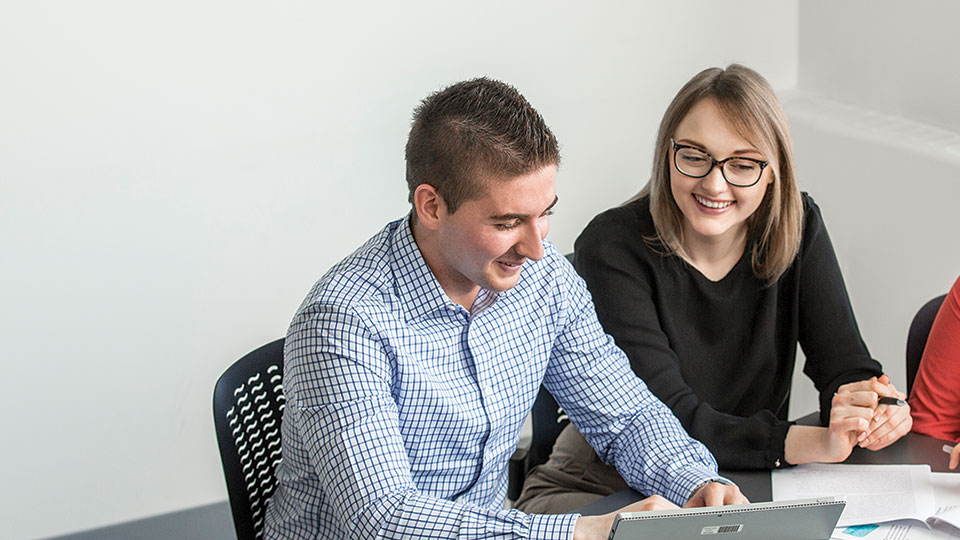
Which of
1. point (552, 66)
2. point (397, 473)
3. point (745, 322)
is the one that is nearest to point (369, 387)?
point (397, 473)

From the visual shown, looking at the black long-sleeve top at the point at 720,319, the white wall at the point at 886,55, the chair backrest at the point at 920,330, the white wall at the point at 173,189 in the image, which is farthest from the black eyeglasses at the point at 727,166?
the white wall at the point at 886,55

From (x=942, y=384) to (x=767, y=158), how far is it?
1.60ft

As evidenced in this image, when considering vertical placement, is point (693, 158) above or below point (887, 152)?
above

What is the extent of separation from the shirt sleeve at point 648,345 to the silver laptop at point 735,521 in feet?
1.09

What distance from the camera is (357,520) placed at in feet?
4.66

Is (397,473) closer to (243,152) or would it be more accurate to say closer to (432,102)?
(432,102)

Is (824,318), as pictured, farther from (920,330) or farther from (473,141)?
(473,141)

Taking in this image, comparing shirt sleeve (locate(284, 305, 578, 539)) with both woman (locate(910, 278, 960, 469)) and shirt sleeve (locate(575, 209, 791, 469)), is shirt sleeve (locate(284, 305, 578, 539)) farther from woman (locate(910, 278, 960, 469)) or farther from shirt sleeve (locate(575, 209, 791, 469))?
woman (locate(910, 278, 960, 469))

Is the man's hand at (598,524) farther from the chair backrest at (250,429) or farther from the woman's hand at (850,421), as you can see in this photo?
the chair backrest at (250,429)

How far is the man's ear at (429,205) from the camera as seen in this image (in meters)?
1.50

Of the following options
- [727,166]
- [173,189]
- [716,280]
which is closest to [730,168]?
[727,166]

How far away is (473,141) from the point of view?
4.82 ft

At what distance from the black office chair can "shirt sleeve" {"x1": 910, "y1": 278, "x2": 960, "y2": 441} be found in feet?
2.07

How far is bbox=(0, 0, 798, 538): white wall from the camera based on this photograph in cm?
223
